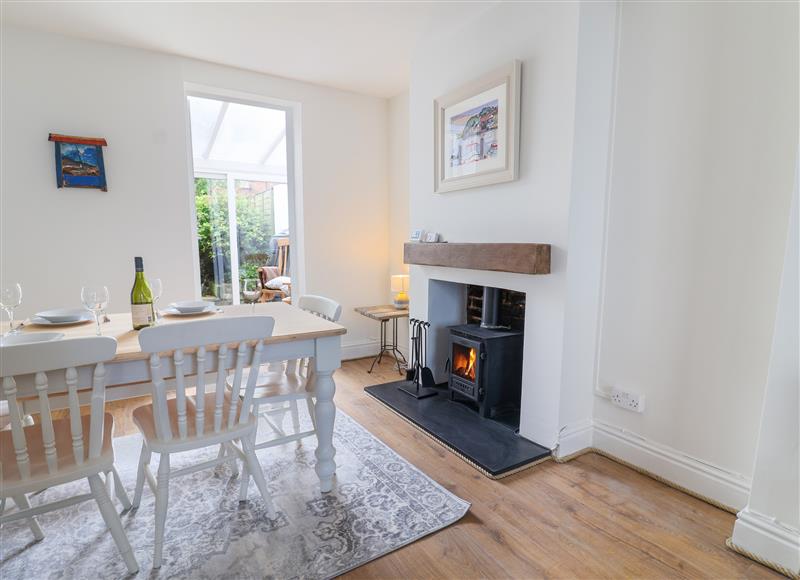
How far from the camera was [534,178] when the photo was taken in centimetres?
236

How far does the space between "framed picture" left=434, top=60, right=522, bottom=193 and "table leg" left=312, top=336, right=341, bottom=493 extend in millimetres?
1427

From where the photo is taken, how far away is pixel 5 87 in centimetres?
279

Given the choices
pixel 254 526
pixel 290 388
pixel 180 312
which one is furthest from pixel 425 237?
pixel 254 526

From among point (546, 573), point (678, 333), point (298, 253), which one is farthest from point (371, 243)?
point (546, 573)

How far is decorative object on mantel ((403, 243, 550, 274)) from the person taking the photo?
7.29 feet

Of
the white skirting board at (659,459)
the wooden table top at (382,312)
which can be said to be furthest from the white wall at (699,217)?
the wooden table top at (382,312)

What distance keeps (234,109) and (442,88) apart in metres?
2.26

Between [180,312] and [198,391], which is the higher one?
[180,312]

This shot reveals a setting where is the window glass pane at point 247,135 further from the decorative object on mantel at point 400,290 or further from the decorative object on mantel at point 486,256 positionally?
the decorative object on mantel at point 486,256

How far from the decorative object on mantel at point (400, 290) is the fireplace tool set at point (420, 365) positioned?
592 mm

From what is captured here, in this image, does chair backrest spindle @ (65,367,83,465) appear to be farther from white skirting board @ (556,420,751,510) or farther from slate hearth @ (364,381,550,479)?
white skirting board @ (556,420,751,510)

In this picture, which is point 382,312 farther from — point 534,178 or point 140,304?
point 140,304

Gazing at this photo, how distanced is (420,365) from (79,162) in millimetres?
2839

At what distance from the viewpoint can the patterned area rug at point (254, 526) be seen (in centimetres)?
155
